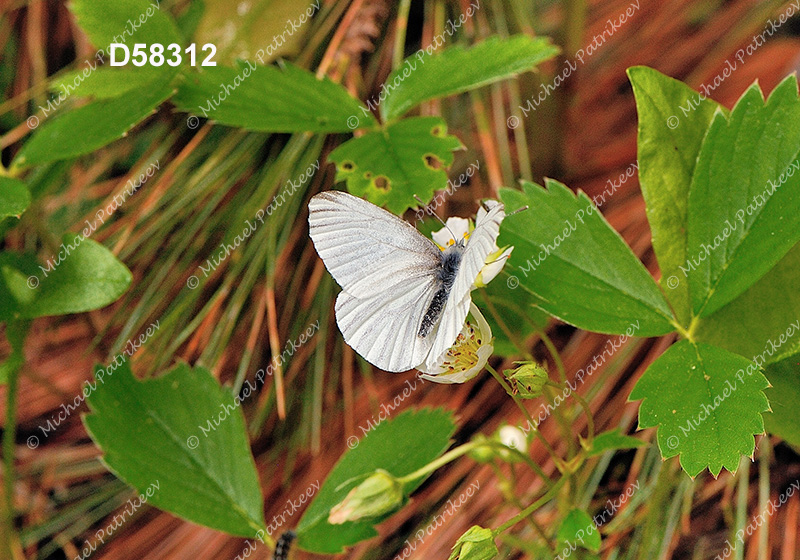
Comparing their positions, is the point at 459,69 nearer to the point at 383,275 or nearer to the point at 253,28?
the point at 383,275

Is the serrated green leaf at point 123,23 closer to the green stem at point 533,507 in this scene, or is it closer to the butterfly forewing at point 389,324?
the butterfly forewing at point 389,324

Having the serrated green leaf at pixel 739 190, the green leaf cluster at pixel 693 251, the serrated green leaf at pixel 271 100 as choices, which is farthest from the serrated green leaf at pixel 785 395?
the serrated green leaf at pixel 271 100

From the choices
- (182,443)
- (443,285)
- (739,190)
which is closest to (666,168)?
(739,190)

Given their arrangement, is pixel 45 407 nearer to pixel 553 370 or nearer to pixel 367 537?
pixel 367 537

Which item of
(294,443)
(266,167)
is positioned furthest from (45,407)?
(266,167)

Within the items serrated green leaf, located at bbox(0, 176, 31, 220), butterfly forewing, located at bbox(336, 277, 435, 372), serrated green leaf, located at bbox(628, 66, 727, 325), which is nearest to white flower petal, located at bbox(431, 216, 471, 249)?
butterfly forewing, located at bbox(336, 277, 435, 372)

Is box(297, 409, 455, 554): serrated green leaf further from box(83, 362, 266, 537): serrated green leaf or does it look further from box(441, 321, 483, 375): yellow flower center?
box(441, 321, 483, 375): yellow flower center
